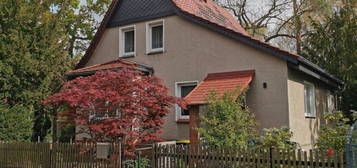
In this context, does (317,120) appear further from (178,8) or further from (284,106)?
(178,8)

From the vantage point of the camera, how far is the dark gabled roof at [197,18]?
42.8 ft

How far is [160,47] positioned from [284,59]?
20.0 feet

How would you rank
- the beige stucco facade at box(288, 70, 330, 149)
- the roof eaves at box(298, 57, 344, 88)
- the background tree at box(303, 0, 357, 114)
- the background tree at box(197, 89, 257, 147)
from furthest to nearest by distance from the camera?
the background tree at box(303, 0, 357, 114), the beige stucco facade at box(288, 70, 330, 149), the roof eaves at box(298, 57, 344, 88), the background tree at box(197, 89, 257, 147)

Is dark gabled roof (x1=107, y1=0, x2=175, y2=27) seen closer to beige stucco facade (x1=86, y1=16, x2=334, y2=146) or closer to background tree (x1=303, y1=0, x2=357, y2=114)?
beige stucco facade (x1=86, y1=16, x2=334, y2=146)

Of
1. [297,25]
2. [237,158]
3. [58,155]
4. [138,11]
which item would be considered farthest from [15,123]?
[297,25]

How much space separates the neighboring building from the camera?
12922mm

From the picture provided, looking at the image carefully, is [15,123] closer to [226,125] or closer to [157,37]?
[157,37]

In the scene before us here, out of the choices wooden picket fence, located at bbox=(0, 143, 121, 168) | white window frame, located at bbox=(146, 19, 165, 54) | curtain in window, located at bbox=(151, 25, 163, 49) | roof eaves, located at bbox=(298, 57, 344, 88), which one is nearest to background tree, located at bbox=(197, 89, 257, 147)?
wooden picket fence, located at bbox=(0, 143, 121, 168)

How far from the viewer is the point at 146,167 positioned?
9.98 metres

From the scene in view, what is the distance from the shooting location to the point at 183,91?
15.5m

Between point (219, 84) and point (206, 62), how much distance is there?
174 cm

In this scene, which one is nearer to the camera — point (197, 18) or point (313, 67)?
point (313, 67)

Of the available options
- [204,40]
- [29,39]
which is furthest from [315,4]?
[29,39]

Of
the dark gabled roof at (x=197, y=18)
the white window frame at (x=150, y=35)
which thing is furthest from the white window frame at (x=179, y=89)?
the dark gabled roof at (x=197, y=18)
